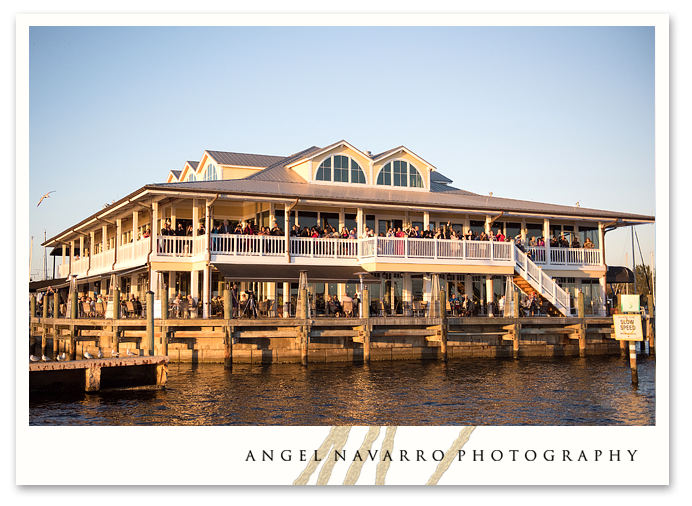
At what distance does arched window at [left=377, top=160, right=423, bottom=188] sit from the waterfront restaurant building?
2.3 inches

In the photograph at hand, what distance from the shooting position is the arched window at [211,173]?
37188mm

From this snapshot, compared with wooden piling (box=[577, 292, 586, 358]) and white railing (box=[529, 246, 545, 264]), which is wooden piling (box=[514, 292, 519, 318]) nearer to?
wooden piling (box=[577, 292, 586, 358])

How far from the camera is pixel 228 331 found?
25.0 meters

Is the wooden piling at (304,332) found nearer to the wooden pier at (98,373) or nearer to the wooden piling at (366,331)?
Result: the wooden piling at (366,331)

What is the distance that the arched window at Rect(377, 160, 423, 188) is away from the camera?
117ft

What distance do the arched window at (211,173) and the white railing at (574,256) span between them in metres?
16.6

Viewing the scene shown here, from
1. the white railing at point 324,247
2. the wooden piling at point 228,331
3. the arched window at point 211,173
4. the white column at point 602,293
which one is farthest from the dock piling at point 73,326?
the white column at point 602,293

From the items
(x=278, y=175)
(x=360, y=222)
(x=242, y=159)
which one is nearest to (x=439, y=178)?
(x=242, y=159)

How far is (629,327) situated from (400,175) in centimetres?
1727
